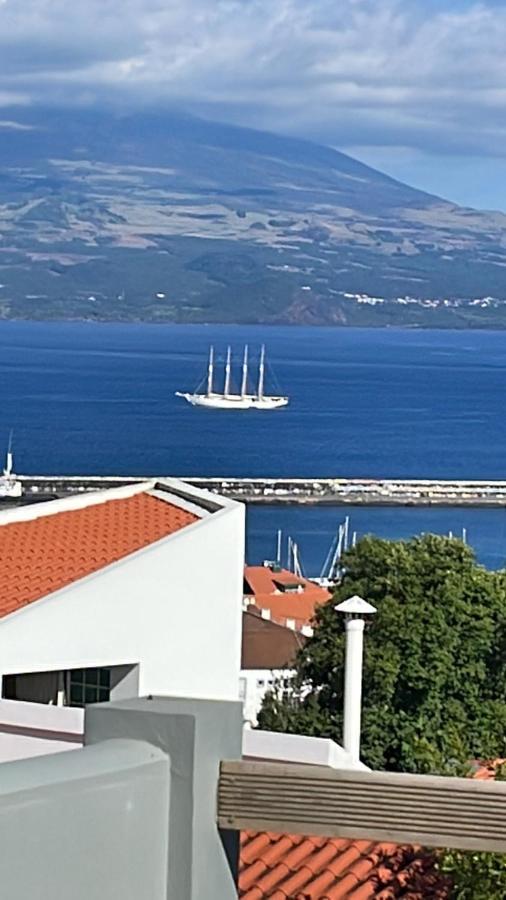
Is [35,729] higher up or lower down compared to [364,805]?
lower down

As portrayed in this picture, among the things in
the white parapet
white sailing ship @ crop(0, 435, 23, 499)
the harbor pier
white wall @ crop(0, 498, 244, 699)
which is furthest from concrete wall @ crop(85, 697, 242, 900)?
the harbor pier

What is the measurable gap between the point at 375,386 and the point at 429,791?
4597 inches

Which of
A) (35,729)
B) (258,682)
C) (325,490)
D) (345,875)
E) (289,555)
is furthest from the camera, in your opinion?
(325,490)

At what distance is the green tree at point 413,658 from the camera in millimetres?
16500

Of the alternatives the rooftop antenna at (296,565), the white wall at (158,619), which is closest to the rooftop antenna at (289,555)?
the rooftop antenna at (296,565)

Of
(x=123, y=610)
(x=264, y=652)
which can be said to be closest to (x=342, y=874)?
(x=123, y=610)

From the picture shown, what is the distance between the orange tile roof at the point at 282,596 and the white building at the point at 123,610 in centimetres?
2034

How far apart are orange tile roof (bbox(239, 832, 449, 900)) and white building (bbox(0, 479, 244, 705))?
1853mm

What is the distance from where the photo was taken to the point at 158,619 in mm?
6660

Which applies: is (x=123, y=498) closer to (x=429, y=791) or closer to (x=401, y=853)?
(x=401, y=853)

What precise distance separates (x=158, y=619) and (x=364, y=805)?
17.7 ft

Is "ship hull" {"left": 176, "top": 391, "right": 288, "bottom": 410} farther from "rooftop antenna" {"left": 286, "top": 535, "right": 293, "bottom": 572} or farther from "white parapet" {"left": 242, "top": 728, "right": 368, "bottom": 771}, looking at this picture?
"white parapet" {"left": 242, "top": 728, "right": 368, "bottom": 771}

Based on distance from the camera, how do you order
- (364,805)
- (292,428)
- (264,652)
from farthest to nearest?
1. (292,428)
2. (264,652)
3. (364,805)

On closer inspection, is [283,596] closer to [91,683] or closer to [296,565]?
[296,565]
